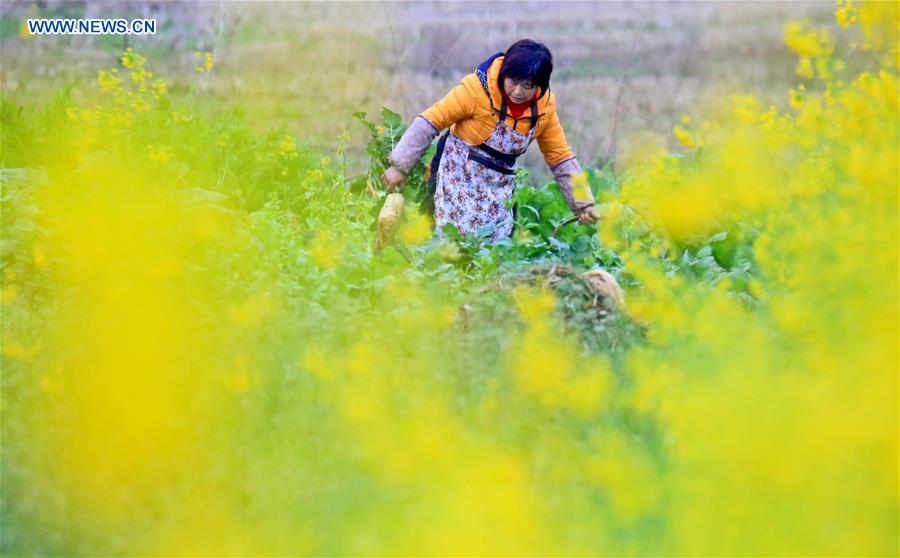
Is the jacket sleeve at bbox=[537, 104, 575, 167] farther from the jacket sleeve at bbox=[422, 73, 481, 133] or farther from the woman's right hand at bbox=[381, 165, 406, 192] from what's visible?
the woman's right hand at bbox=[381, 165, 406, 192]

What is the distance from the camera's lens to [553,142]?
15.3ft

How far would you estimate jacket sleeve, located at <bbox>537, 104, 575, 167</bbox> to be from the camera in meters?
Answer: 4.64

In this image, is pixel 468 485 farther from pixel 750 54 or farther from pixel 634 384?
pixel 750 54

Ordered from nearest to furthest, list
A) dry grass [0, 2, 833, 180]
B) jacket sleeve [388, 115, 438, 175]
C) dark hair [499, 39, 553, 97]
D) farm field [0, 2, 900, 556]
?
farm field [0, 2, 900, 556] < dark hair [499, 39, 553, 97] < jacket sleeve [388, 115, 438, 175] < dry grass [0, 2, 833, 180]

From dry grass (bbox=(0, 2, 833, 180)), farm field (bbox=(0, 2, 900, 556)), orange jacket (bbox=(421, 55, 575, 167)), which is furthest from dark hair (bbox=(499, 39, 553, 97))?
dry grass (bbox=(0, 2, 833, 180))

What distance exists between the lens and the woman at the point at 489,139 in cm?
432

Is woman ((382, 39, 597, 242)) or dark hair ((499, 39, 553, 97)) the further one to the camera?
woman ((382, 39, 597, 242))

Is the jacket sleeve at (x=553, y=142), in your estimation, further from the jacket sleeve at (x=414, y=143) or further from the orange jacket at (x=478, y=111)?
the jacket sleeve at (x=414, y=143)

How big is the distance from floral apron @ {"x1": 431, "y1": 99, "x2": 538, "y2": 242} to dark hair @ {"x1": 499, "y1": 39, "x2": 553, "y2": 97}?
355 mm

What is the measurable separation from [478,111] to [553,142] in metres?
0.38

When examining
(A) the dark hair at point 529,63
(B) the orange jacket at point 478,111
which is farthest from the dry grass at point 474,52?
(A) the dark hair at point 529,63

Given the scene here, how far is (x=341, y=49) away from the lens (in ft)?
23.2

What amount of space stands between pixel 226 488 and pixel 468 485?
0.42m

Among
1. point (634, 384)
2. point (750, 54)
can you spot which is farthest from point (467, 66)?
point (634, 384)
